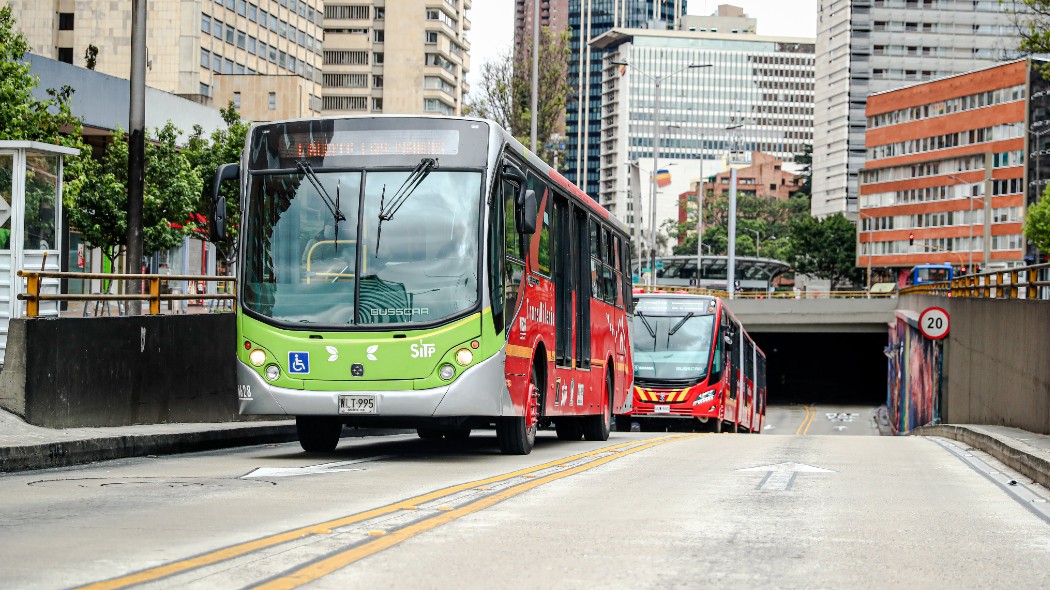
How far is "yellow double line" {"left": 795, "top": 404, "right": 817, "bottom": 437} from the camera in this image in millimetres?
58594

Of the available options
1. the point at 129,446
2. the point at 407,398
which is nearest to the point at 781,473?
the point at 407,398

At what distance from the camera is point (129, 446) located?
1523cm

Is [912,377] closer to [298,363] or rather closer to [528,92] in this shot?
[528,92]

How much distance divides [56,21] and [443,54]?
195 ft

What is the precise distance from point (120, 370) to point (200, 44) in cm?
7268

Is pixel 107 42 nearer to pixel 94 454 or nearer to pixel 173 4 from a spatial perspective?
pixel 173 4

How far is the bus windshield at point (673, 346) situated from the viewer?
3528 centimetres

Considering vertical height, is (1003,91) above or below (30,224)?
above

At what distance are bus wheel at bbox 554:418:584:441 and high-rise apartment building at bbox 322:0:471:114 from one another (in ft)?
382

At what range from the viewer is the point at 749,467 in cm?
1550

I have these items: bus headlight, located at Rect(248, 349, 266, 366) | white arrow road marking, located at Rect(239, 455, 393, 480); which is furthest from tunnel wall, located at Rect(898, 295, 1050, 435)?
bus headlight, located at Rect(248, 349, 266, 366)

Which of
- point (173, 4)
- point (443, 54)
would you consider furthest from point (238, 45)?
point (443, 54)

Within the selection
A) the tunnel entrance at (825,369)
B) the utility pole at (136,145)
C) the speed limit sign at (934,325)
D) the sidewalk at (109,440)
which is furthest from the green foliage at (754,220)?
the sidewalk at (109,440)

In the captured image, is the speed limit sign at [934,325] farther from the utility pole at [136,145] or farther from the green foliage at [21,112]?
the utility pole at [136,145]
